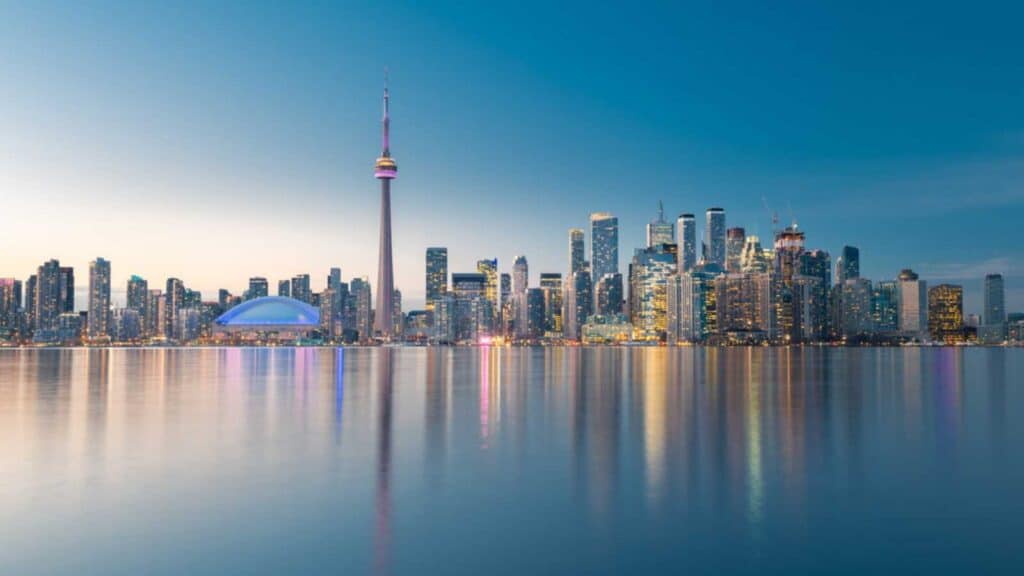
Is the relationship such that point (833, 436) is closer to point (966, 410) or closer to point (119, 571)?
point (966, 410)

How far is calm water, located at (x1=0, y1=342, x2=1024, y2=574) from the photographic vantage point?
1736cm

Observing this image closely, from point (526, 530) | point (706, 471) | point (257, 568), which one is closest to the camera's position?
point (257, 568)

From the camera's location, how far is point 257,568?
53.6ft

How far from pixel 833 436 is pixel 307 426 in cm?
2592

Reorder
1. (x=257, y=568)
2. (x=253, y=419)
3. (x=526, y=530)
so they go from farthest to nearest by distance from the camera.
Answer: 1. (x=253, y=419)
2. (x=526, y=530)
3. (x=257, y=568)

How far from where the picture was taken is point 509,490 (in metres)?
24.5

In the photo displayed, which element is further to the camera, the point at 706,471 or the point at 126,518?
the point at 706,471

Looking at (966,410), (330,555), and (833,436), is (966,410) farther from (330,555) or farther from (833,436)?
(330,555)

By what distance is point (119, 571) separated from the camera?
16.4 metres

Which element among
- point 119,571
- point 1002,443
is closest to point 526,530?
point 119,571

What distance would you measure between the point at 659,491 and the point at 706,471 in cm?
389

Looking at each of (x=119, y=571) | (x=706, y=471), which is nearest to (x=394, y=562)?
(x=119, y=571)

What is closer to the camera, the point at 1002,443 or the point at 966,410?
the point at 1002,443

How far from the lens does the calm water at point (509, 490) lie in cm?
1736
